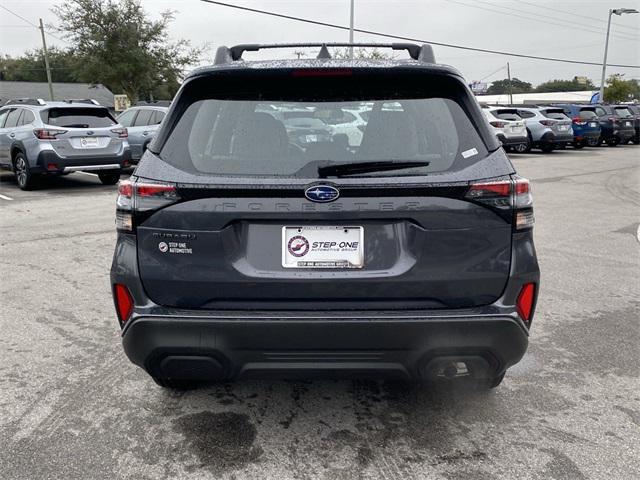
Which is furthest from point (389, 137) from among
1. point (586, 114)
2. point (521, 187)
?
point (586, 114)

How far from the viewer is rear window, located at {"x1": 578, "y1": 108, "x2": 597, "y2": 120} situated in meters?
26.3

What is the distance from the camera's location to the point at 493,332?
2621 mm

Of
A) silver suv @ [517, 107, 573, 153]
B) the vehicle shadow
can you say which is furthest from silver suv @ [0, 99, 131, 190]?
silver suv @ [517, 107, 573, 153]

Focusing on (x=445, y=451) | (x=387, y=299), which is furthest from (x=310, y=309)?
(x=445, y=451)

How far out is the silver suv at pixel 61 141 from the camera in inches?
466

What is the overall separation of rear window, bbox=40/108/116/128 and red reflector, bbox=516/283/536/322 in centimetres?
1131

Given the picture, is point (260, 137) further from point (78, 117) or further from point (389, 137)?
point (78, 117)

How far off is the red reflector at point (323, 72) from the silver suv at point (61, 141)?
10.3 meters

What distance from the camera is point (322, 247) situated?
2.58 meters

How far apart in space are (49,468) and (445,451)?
1.77 metres

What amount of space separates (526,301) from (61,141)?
11.1 metres

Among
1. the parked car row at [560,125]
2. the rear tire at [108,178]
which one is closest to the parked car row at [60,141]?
the rear tire at [108,178]

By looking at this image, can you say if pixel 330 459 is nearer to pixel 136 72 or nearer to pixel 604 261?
pixel 604 261

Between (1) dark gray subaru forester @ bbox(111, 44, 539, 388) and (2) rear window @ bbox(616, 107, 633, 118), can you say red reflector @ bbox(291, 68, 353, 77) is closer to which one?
(1) dark gray subaru forester @ bbox(111, 44, 539, 388)
